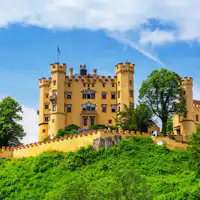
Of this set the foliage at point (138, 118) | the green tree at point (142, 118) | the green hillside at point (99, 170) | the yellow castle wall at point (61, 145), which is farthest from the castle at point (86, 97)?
the green hillside at point (99, 170)

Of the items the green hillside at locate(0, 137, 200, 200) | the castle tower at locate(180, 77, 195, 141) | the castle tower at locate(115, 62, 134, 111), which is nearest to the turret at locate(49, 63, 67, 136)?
the castle tower at locate(115, 62, 134, 111)

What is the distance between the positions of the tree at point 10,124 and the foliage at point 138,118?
16358 millimetres

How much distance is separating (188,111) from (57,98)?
19.8m

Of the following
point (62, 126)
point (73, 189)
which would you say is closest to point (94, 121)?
point (62, 126)

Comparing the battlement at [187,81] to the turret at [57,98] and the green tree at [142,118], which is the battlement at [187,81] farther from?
the turret at [57,98]

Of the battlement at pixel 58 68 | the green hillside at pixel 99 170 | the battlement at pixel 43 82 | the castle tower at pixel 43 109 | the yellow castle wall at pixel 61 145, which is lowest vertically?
the green hillside at pixel 99 170

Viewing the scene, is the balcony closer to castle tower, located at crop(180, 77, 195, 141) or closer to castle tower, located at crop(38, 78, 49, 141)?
castle tower, located at crop(38, 78, 49, 141)

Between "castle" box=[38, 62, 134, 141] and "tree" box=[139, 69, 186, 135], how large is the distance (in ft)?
16.6

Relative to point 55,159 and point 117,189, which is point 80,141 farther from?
point 117,189

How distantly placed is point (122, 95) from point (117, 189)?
43.0 metres

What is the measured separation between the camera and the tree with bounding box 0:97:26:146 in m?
76.8

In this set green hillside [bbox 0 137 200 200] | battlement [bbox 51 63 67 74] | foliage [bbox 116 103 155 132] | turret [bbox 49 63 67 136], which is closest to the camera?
green hillside [bbox 0 137 200 200]

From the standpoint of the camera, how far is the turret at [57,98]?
77.6 m

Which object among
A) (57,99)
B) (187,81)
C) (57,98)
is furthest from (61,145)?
(187,81)
